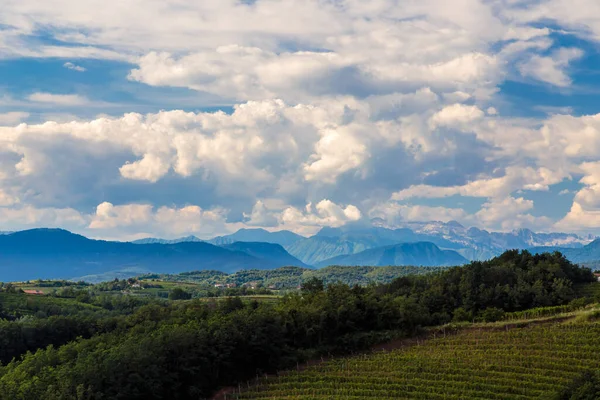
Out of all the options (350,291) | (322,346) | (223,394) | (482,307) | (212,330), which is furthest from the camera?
(482,307)

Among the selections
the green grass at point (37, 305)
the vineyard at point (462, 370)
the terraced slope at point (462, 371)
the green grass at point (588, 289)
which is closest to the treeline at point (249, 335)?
the green grass at point (588, 289)

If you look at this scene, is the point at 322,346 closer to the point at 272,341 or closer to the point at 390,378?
the point at 272,341

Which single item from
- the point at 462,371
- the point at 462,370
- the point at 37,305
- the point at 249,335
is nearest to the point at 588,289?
the point at 462,370

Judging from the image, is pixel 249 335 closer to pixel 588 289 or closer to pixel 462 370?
pixel 462 370

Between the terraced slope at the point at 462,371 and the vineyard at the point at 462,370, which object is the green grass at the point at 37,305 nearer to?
the vineyard at the point at 462,370

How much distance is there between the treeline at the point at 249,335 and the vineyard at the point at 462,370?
5628 mm

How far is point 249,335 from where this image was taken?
76312mm

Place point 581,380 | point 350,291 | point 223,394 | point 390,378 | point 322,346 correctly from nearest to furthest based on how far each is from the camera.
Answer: point 581,380 < point 390,378 < point 223,394 < point 322,346 < point 350,291

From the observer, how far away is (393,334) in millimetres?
88812

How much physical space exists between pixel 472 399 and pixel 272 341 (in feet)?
96.0

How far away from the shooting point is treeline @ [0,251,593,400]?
6275 centimetres

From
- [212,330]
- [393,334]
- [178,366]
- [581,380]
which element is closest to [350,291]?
[393,334]

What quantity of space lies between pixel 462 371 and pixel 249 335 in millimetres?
27002

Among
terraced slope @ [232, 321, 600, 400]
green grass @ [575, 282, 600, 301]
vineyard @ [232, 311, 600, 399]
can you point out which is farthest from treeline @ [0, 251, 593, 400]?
terraced slope @ [232, 321, 600, 400]
